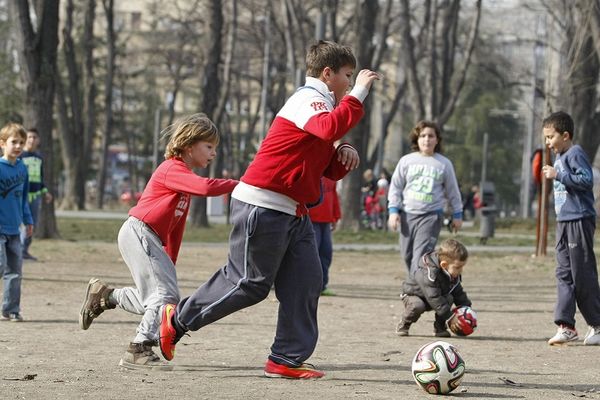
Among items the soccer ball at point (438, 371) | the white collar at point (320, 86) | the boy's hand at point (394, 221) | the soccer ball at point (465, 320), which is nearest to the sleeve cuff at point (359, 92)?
the white collar at point (320, 86)

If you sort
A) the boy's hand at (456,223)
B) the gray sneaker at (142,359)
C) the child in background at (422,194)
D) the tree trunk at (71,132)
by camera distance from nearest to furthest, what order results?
the gray sneaker at (142,359) < the child in background at (422,194) < the boy's hand at (456,223) < the tree trunk at (71,132)

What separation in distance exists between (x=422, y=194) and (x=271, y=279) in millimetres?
A: 4283

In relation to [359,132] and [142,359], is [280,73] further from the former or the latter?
[142,359]

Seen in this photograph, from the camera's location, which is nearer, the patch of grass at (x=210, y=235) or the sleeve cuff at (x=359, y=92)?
the sleeve cuff at (x=359, y=92)

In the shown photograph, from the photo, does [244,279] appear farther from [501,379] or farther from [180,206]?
[501,379]

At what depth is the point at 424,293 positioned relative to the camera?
413 inches

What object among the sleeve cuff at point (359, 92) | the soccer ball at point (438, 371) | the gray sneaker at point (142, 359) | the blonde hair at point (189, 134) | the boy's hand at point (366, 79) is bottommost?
the gray sneaker at point (142, 359)

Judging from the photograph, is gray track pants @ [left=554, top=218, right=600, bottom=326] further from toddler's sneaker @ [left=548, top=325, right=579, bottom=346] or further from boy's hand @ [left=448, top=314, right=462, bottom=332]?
boy's hand @ [left=448, top=314, right=462, bottom=332]

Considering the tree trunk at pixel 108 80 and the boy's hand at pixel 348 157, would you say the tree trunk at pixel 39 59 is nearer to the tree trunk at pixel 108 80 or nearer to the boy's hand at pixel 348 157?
the boy's hand at pixel 348 157

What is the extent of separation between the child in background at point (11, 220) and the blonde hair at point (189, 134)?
2940mm

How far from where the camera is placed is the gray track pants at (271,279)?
24.9ft

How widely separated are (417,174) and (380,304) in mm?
2330

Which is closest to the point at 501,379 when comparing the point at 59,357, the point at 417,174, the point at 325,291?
the point at 59,357

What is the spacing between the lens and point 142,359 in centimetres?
805
